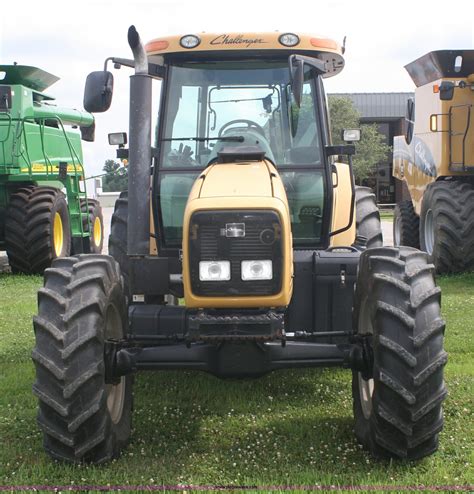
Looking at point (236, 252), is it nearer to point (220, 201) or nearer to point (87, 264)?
point (220, 201)

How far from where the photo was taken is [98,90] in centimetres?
477

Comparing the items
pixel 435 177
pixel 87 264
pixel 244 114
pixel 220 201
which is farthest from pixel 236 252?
pixel 435 177

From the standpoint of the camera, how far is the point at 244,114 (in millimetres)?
5406

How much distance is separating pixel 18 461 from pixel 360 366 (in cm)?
198

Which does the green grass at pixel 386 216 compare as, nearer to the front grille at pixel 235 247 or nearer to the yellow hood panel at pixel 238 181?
the yellow hood panel at pixel 238 181

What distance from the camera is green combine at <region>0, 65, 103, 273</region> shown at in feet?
38.0

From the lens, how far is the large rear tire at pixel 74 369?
12.7 ft

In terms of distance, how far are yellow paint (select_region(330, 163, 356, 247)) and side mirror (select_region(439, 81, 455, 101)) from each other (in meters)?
5.53

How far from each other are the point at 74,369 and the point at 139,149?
1.45 metres

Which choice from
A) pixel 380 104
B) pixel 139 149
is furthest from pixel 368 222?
pixel 380 104

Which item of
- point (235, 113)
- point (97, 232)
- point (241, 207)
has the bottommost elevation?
point (97, 232)

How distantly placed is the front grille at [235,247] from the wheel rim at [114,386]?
59 cm

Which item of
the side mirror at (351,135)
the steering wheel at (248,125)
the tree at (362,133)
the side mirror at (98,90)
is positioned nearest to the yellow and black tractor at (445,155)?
the side mirror at (351,135)

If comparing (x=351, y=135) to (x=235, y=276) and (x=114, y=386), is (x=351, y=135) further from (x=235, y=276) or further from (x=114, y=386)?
(x=114, y=386)
